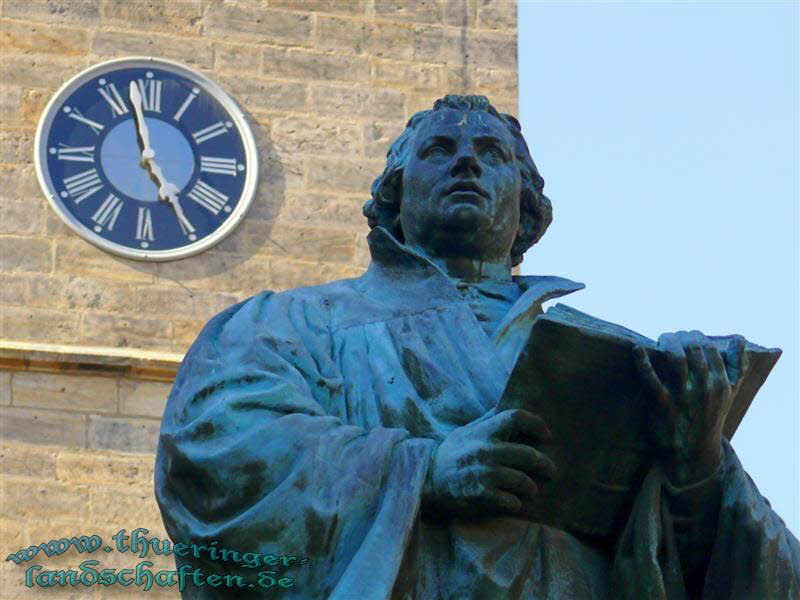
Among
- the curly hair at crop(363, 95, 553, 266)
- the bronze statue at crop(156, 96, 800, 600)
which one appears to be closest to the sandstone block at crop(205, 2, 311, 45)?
the curly hair at crop(363, 95, 553, 266)

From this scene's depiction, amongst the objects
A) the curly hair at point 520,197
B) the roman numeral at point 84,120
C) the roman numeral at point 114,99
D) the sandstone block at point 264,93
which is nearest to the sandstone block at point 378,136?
the sandstone block at point 264,93

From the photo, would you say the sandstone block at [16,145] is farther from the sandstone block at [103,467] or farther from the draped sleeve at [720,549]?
the draped sleeve at [720,549]

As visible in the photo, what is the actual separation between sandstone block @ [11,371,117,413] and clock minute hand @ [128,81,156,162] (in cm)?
141

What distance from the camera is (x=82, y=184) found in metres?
19.8

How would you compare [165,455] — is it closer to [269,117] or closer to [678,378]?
[678,378]

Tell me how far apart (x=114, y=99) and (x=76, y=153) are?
38 cm

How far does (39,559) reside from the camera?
17266 mm

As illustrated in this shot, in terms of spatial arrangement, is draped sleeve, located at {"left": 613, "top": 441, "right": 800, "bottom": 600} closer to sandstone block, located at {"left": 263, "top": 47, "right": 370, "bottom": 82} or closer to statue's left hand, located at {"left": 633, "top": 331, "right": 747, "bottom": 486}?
statue's left hand, located at {"left": 633, "top": 331, "right": 747, "bottom": 486}

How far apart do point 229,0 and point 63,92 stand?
123cm

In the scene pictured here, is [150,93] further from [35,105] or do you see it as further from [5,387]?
[5,387]

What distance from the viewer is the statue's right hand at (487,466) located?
206 inches

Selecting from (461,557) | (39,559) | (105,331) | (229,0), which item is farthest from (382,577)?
(229,0)

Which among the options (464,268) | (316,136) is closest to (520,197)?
(464,268)

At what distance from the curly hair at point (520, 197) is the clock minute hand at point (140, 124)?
1393 cm
